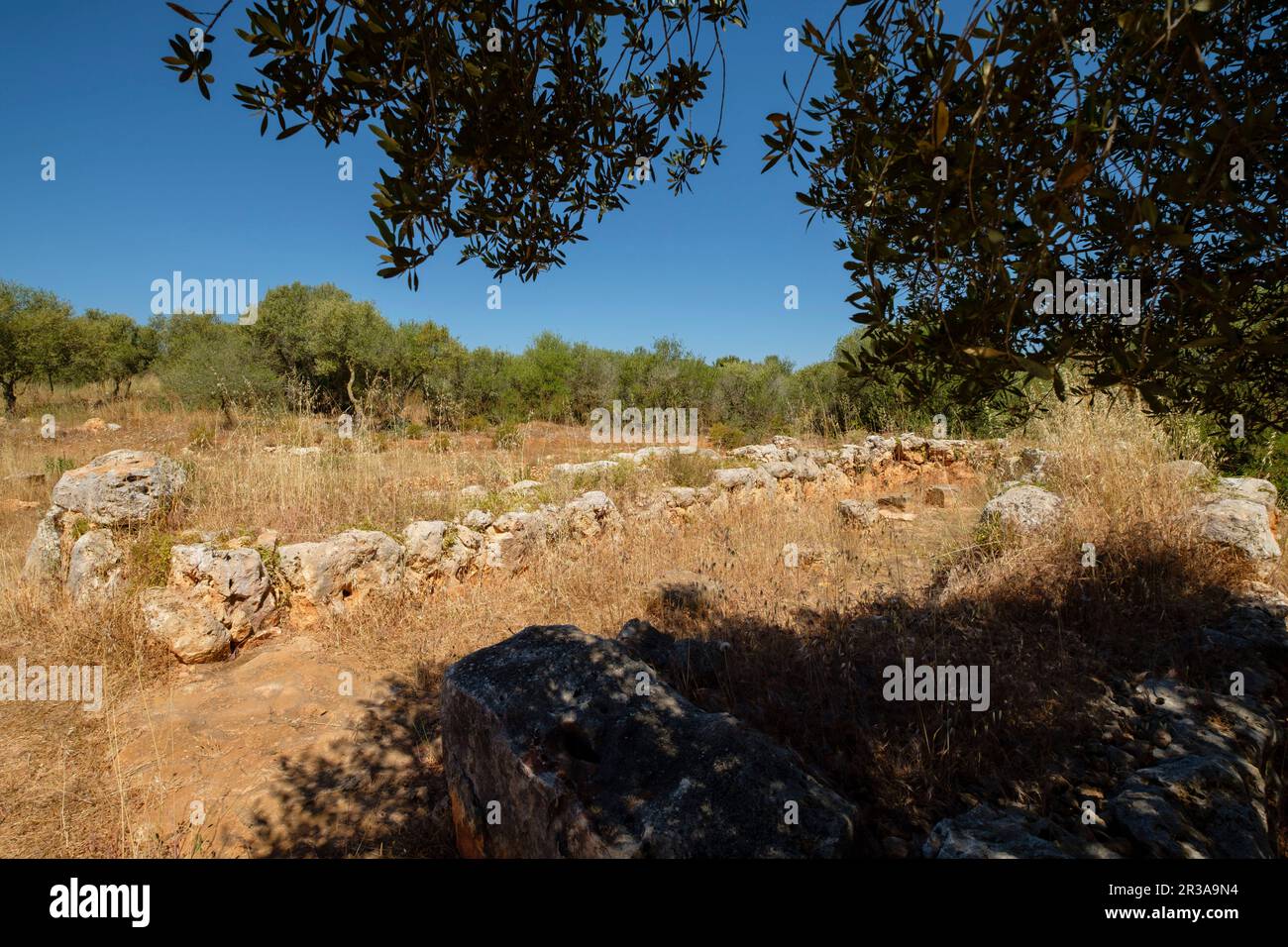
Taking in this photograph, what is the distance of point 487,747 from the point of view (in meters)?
2.38

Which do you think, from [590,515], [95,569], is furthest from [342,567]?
[590,515]

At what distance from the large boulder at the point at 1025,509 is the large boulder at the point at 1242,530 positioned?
1127 mm

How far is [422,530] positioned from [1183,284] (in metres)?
5.78

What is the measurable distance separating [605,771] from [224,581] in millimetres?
4273

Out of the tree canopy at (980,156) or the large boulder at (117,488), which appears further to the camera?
the large boulder at (117,488)

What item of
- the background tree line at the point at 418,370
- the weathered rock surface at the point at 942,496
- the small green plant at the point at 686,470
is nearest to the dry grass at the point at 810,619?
the small green plant at the point at 686,470

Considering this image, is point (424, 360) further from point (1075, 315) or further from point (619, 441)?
point (1075, 315)

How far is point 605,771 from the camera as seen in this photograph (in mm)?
2146

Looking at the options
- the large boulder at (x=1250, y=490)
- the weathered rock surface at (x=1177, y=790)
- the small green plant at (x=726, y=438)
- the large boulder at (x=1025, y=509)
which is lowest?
the weathered rock surface at (x=1177, y=790)

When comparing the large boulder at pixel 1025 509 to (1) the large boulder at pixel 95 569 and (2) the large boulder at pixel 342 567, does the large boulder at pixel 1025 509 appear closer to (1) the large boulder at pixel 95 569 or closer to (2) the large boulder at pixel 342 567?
(2) the large boulder at pixel 342 567

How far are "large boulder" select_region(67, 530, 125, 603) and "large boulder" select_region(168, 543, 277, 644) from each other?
520 mm

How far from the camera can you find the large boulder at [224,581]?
469 centimetres

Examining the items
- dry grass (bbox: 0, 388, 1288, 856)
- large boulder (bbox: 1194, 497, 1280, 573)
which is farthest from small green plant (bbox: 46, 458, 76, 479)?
large boulder (bbox: 1194, 497, 1280, 573)

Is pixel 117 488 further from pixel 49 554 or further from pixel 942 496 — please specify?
pixel 942 496
